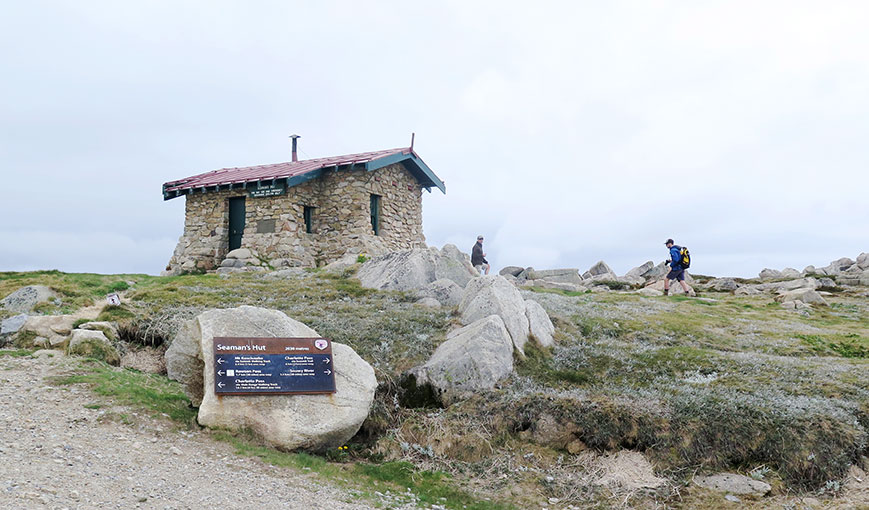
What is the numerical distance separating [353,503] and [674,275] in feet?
65.7

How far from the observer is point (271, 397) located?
923 centimetres

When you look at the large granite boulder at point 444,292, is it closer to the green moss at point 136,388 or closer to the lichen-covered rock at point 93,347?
the green moss at point 136,388

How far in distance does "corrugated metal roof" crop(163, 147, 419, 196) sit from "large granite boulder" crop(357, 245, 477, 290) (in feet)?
33.0

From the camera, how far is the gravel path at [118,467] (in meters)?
6.60

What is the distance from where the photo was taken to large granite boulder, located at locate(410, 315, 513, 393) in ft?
35.7

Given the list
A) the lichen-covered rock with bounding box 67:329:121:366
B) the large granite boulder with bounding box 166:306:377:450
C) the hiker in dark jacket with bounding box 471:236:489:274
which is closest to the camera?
the large granite boulder with bounding box 166:306:377:450

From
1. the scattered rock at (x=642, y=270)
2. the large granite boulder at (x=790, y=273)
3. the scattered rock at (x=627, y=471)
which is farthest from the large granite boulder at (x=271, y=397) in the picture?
the large granite boulder at (x=790, y=273)

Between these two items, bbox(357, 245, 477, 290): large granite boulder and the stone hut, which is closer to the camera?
bbox(357, 245, 477, 290): large granite boulder

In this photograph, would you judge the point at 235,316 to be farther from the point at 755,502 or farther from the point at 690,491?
the point at 755,502

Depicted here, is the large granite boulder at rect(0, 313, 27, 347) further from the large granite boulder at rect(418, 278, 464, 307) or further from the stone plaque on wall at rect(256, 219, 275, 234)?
the stone plaque on wall at rect(256, 219, 275, 234)

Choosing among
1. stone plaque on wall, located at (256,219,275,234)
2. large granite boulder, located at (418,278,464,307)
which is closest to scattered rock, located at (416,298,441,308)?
large granite boulder, located at (418,278,464,307)

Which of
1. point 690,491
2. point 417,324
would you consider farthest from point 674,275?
point 690,491

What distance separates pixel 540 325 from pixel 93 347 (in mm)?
8861

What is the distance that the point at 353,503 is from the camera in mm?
7543
